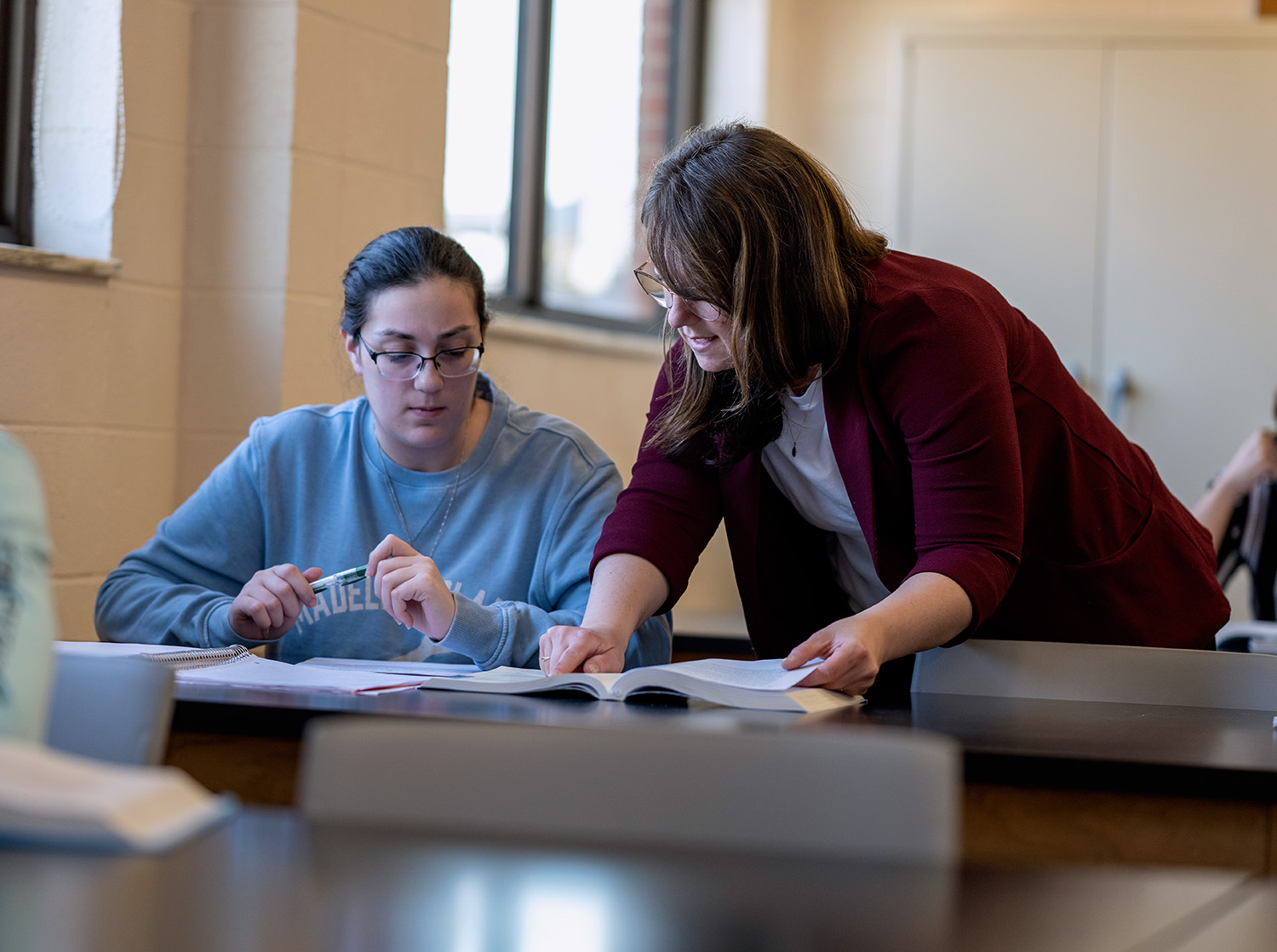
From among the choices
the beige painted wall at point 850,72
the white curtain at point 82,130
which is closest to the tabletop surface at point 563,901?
the white curtain at point 82,130

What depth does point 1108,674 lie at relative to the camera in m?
1.45

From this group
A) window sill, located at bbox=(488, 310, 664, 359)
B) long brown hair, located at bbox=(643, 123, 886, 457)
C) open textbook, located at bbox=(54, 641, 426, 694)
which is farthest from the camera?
window sill, located at bbox=(488, 310, 664, 359)

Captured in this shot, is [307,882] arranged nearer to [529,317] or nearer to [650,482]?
[650,482]

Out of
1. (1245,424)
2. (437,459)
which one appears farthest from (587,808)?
(1245,424)

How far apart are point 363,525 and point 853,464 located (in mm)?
723

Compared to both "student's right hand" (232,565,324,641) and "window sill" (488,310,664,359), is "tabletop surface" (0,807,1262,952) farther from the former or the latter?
"window sill" (488,310,664,359)

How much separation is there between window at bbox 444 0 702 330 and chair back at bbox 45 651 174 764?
8.39 feet

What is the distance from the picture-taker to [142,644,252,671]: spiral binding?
4.81ft

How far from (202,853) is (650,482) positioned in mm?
1029

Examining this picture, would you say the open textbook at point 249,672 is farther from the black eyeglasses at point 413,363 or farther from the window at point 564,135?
the window at point 564,135

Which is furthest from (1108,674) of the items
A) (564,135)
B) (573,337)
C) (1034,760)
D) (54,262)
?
(564,135)

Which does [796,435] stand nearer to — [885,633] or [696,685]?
[885,633]

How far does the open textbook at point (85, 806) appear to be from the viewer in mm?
645

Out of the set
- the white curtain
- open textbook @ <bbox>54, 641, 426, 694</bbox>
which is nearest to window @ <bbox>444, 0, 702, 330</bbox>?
the white curtain
